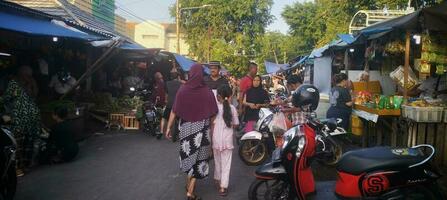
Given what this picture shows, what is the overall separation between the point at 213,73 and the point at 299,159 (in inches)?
169

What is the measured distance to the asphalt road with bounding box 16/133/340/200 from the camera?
6281 millimetres

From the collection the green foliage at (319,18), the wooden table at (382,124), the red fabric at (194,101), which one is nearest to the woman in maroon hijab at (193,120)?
the red fabric at (194,101)

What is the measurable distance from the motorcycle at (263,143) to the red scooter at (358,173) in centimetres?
278

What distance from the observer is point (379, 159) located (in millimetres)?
4461

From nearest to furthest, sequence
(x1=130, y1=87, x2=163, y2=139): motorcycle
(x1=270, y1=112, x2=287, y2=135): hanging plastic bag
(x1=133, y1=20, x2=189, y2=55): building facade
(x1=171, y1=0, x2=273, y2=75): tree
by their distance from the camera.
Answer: (x1=270, y1=112, x2=287, y2=135): hanging plastic bag, (x1=130, y1=87, x2=163, y2=139): motorcycle, (x1=171, y1=0, x2=273, y2=75): tree, (x1=133, y1=20, x2=189, y2=55): building facade

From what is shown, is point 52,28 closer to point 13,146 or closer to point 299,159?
point 13,146

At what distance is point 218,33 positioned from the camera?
38969mm

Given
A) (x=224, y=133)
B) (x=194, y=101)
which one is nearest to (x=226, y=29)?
(x=224, y=133)

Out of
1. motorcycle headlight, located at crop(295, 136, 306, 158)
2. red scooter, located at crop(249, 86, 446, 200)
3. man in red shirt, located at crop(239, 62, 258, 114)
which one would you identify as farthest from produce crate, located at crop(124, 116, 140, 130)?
motorcycle headlight, located at crop(295, 136, 306, 158)

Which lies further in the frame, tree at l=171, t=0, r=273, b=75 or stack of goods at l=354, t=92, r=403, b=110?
tree at l=171, t=0, r=273, b=75

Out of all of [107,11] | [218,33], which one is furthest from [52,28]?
[218,33]

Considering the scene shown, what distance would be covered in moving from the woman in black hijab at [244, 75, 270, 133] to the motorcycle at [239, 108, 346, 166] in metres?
0.21

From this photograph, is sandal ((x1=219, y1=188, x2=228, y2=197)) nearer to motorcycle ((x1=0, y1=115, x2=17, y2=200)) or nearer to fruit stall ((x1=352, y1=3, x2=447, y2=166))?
motorcycle ((x1=0, y1=115, x2=17, y2=200))

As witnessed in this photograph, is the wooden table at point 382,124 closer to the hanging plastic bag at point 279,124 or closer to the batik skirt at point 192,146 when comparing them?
the hanging plastic bag at point 279,124
